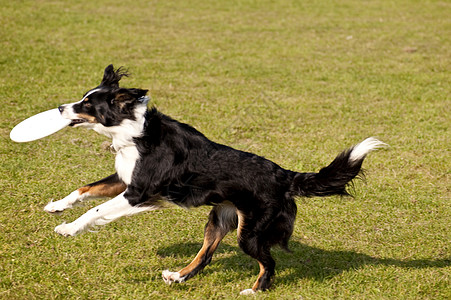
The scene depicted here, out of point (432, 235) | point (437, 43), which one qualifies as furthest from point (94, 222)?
point (437, 43)

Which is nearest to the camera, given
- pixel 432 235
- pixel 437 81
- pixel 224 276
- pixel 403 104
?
pixel 224 276

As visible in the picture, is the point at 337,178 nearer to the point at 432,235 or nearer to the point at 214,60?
the point at 432,235

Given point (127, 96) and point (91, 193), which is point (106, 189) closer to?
point (91, 193)

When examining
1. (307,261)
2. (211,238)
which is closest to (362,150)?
(307,261)

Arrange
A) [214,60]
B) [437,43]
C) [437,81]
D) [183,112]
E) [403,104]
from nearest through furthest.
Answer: [183,112]
[403,104]
[437,81]
[214,60]
[437,43]

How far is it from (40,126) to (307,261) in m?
2.73

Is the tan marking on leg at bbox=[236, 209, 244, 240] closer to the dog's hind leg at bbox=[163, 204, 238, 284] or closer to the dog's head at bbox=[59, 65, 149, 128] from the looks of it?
the dog's hind leg at bbox=[163, 204, 238, 284]

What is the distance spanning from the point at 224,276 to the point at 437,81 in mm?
7653

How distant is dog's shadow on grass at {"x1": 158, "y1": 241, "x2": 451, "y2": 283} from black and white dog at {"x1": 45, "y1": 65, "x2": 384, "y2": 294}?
1.94 feet

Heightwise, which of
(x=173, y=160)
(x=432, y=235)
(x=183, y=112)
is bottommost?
(x=432, y=235)

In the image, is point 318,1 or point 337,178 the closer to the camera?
point 337,178

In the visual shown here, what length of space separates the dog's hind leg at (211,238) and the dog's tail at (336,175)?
0.60 m

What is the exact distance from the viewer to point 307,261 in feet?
16.2

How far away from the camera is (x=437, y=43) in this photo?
1324 centimetres
